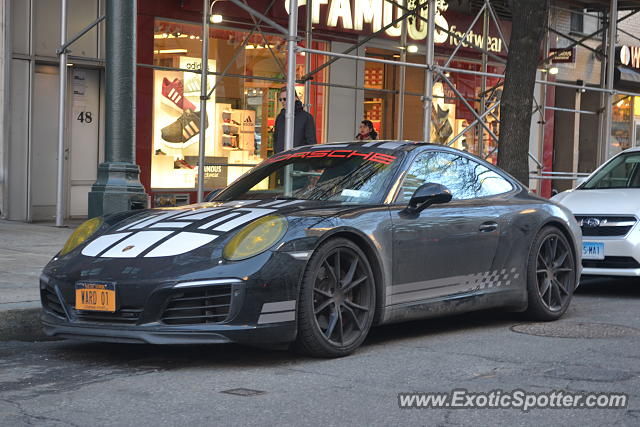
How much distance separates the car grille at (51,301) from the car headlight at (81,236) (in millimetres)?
275

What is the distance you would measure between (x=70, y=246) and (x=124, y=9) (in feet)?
8.72

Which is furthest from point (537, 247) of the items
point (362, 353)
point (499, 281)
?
point (362, 353)

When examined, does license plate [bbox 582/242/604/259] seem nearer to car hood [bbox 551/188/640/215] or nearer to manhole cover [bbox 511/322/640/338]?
car hood [bbox 551/188/640/215]

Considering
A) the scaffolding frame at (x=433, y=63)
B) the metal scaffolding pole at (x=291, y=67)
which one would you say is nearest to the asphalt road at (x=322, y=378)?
the metal scaffolding pole at (x=291, y=67)

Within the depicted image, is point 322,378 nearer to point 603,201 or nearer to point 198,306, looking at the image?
point 198,306

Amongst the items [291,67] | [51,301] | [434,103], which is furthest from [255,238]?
[434,103]

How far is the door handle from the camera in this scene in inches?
288

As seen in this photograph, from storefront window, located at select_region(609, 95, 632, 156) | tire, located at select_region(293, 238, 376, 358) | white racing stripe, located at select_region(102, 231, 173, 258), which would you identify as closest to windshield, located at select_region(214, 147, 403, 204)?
tire, located at select_region(293, 238, 376, 358)

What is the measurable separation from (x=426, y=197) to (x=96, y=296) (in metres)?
2.23

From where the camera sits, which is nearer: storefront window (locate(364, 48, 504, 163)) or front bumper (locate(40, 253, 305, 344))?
front bumper (locate(40, 253, 305, 344))

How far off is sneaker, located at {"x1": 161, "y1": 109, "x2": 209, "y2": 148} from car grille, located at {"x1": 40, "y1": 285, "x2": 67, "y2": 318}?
10.6m

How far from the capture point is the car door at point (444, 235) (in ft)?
21.9

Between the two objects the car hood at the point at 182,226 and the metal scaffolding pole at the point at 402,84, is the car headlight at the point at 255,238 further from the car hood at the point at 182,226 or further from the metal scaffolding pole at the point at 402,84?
the metal scaffolding pole at the point at 402,84

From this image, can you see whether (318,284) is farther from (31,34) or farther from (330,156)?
(31,34)
